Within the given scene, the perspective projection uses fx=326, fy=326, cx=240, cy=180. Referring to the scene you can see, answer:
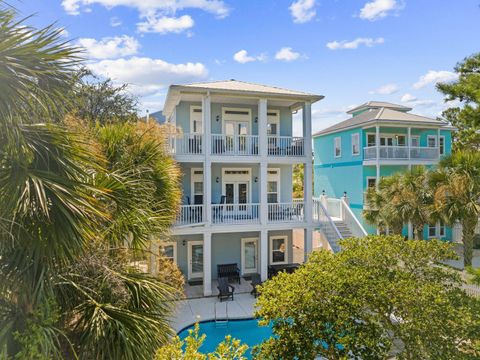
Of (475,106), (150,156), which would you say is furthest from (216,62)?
(475,106)

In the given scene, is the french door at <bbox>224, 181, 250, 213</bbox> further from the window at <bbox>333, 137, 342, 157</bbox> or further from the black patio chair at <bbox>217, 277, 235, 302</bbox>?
the window at <bbox>333, 137, 342, 157</bbox>

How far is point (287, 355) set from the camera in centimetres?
546

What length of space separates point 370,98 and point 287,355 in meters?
30.0

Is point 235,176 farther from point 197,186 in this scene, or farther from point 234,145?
point 234,145

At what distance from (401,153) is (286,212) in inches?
462

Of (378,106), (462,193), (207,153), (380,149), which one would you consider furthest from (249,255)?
(378,106)

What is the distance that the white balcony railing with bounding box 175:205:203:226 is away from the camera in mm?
15133

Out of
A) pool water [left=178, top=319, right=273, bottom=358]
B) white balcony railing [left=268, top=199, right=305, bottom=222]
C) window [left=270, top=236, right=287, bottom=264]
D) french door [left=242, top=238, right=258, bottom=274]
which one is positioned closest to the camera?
pool water [left=178, top=319, right=273, bottom=358]

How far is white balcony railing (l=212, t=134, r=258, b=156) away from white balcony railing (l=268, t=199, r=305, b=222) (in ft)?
9.78

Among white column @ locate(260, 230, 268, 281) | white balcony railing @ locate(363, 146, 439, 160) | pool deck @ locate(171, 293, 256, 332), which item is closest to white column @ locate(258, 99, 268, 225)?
white column @ locate(260, 230, 268, 281)

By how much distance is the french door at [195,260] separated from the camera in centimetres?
1758

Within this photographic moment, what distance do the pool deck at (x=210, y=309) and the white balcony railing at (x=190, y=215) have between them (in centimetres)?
345

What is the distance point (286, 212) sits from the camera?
16844 millimetres

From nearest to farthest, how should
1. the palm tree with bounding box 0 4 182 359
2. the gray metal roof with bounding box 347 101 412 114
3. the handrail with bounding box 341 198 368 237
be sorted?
1. the palm tree with bounding box 0 4 182 359
2. the handrail with bounding box 341 198 368 237
3. the gray metal roof with bounding box 347 101 412 114
